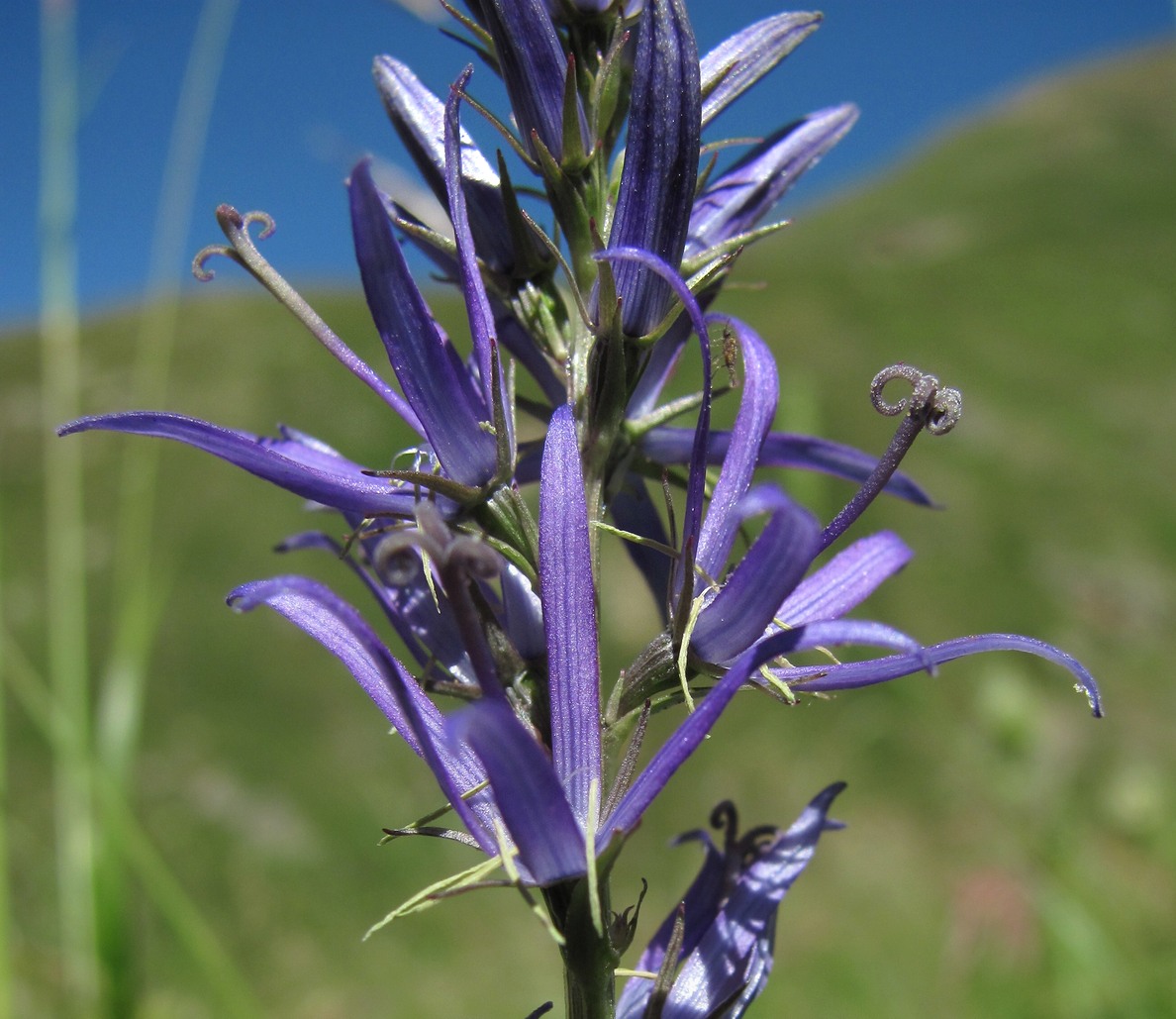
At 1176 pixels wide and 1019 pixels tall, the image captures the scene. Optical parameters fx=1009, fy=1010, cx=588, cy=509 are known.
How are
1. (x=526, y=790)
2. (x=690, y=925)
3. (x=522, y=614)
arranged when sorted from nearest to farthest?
(x=526, y=790)
(x=522, y=614)
(x=690, y=925)

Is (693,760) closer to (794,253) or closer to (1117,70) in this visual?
(794,253)

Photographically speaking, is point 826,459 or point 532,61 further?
point 826,459

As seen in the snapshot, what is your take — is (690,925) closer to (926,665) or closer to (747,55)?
(926,665)

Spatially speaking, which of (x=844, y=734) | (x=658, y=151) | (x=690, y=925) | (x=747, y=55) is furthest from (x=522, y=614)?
Result: (x=844, y=734)

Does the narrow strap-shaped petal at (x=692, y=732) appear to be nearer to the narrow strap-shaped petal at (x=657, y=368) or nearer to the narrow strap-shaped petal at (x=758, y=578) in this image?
the narrow strap-shaped petal at (x=758, y=578)

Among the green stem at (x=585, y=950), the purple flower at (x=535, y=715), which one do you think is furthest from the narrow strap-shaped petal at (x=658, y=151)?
the green stem at (x=585, y=950)

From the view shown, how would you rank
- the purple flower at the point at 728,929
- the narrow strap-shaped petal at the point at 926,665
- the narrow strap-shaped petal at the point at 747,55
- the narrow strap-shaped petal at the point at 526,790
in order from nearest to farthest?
the narrow strap-shaped petal at the point at 526,790 < the narrow strap-shaped petal at the point at 926,665 < the purple flower at the point at 728,929 < the narrow strap-shaped petal at the point at 747,55
